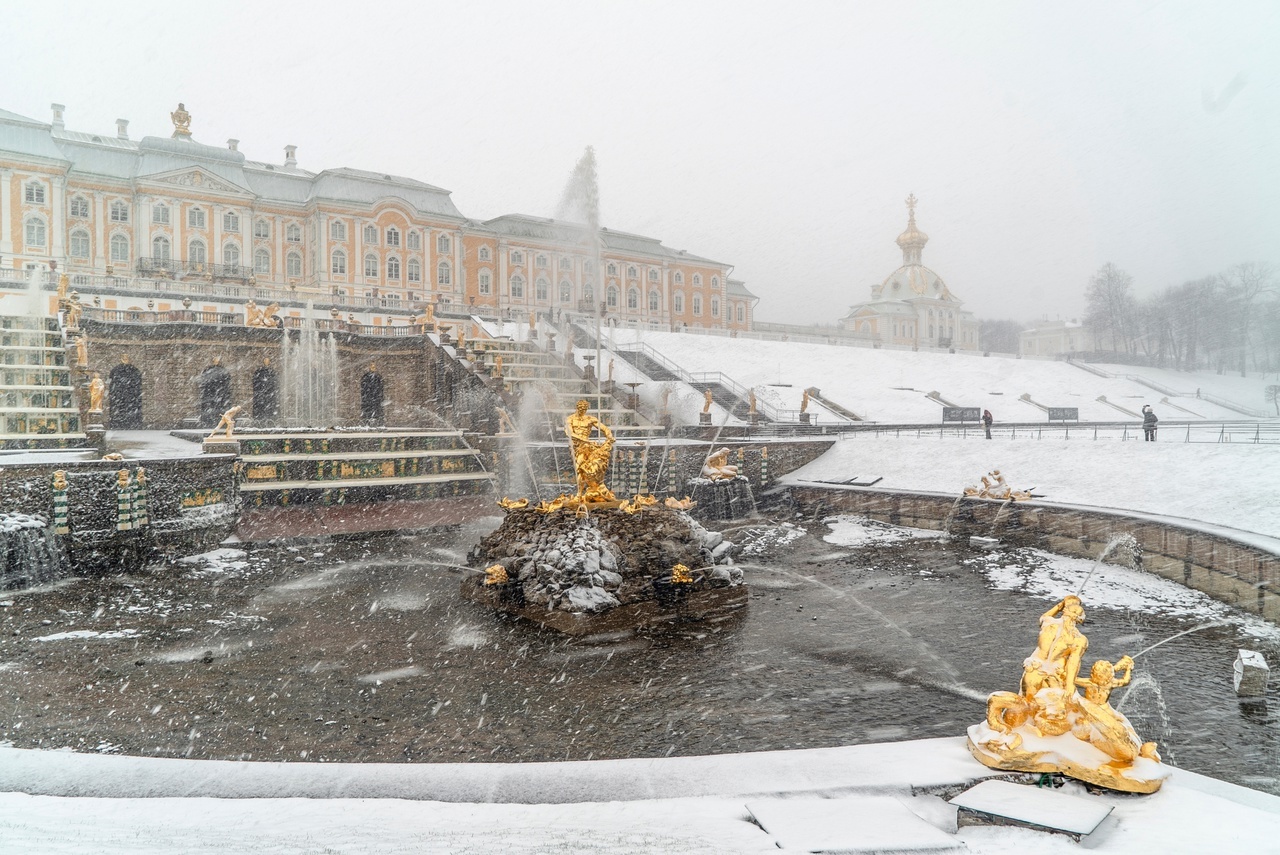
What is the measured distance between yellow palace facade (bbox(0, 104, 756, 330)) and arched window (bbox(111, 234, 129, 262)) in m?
0.07

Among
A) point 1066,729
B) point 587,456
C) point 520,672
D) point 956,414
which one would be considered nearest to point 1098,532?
point 587,456

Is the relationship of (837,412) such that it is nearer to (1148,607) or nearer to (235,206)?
(1148,607)

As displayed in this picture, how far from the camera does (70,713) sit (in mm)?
6672

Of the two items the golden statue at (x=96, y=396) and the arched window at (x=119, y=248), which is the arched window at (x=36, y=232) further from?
the golden statue at (x=96, y=396)

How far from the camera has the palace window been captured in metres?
43.4

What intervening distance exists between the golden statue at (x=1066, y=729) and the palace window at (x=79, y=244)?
53.9m

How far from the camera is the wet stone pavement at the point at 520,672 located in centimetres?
625

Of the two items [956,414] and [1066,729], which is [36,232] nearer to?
[956,414]

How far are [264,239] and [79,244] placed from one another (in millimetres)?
10283

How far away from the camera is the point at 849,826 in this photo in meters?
3.77

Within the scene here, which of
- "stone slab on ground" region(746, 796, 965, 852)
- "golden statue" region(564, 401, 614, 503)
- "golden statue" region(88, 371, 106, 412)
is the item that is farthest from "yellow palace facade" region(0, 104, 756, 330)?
"stone slab on ground" region(746, 796, 965, 852)

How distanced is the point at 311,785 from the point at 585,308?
53.5m

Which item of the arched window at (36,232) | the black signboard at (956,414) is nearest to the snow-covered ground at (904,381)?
the black signboard at (956,414)

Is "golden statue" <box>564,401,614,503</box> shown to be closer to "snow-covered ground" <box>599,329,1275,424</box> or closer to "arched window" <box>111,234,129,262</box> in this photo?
"snow-covered ground" <box>599,329,1275,424</box>
